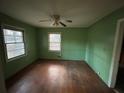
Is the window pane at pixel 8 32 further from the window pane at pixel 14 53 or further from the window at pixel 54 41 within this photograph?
the window at pixel 54 41

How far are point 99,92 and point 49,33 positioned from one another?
14.3 ft

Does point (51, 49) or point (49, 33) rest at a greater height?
point (49, 33)

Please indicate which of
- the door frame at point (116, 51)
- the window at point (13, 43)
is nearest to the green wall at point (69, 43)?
the window at point (13, 43)

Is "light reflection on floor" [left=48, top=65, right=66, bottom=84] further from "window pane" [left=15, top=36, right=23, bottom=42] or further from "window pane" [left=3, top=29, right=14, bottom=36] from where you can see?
"window pane" [left=3, top=29, right=14, bottom=36]

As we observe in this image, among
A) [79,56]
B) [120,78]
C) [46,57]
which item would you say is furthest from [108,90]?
[46,57]

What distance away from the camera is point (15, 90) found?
2.25 meters

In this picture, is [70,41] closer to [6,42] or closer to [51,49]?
[51,49]

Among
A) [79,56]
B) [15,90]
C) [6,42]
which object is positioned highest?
[6,42]

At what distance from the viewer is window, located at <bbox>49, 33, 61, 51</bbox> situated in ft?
17.7

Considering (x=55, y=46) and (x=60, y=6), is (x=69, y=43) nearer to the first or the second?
(x=55, y=46)

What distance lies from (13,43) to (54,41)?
8.90ft

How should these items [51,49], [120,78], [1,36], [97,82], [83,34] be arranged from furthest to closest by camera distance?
[51,49]
[83,34]
[120,78]
[97,82]
[1,36]

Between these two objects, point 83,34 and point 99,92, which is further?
point 83,34

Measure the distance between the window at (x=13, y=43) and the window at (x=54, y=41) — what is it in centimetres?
200
